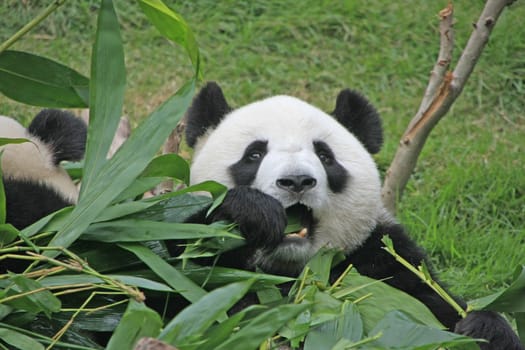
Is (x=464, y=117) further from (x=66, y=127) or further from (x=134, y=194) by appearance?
(x=134, y=194)

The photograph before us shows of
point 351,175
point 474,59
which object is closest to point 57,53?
point 474,59

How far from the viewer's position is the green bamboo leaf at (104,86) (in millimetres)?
3242

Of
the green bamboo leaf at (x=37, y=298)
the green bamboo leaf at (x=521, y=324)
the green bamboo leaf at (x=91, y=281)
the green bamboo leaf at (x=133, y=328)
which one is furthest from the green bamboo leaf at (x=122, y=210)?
the green bamboo leaf at (x=521, y=324)

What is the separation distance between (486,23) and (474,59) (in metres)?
0.22

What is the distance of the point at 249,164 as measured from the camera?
407cm

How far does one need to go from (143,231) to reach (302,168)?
2.44 feet

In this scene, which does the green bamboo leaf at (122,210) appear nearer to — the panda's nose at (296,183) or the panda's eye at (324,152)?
the panda's nose at (296,183)

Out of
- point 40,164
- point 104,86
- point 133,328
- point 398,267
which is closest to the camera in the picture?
point 133,328

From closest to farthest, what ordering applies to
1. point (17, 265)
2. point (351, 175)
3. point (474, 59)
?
point (17, 265)
point (351, 175)
point (474, 59)

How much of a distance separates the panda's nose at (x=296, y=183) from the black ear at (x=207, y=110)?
0.98 metres

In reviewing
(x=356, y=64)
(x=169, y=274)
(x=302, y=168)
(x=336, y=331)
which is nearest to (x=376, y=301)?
(x=336, y=331)

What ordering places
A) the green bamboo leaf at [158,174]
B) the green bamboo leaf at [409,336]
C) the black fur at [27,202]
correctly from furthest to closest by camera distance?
the black fur at [27,202], the green bamboo leaf at [158,174], the green bamboo leaf at [409,336]

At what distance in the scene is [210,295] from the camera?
2.63 m

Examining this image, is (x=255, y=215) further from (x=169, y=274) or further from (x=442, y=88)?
(x=442, y=88)
